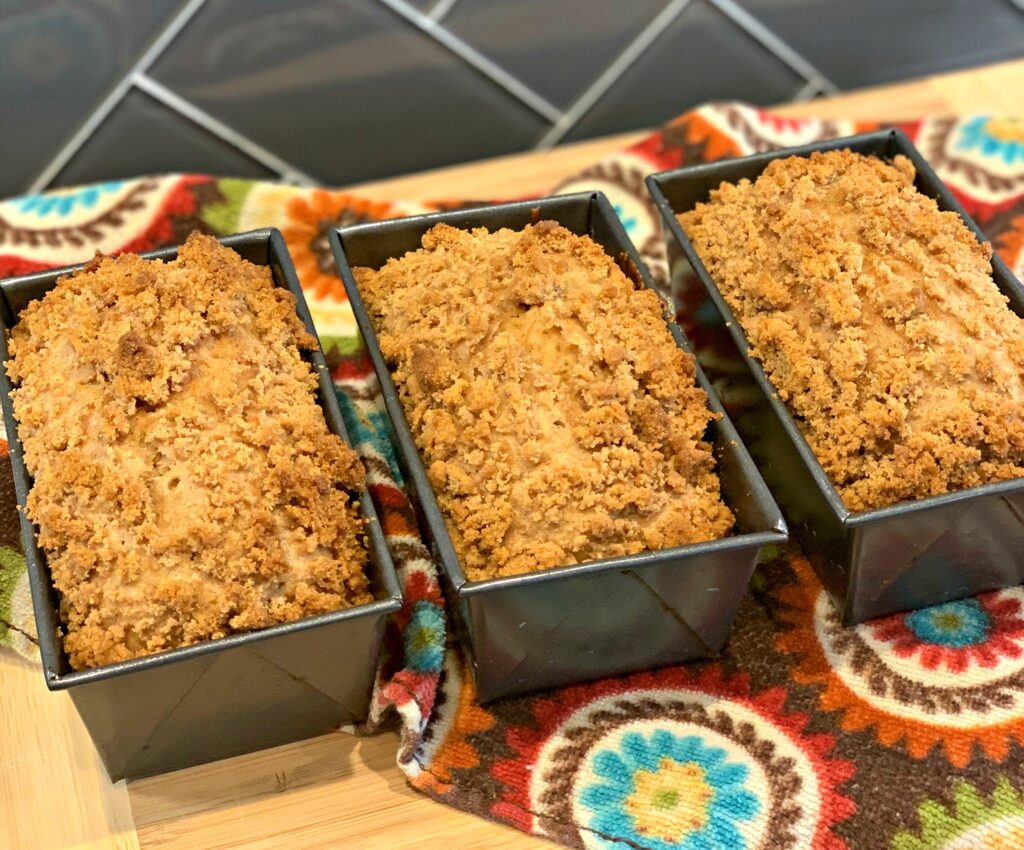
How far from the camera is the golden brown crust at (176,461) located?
2.71 ft

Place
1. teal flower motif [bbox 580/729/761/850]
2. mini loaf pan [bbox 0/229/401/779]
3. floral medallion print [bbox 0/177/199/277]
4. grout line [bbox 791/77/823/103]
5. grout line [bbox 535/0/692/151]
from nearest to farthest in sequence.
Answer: mini loaf pan [bbox 0/229/401/779]
teal flower motif [bbox 580/729/761/850]
floral medallion print [bbox 0/177/199/277]
grout line [bbox 535/0/692/151]
grout line [bbox 791/77/823/103]

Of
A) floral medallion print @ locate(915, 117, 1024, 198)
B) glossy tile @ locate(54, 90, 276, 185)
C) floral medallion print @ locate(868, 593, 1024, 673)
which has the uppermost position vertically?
glossy tile @ locate(54, 90, 276, 185)

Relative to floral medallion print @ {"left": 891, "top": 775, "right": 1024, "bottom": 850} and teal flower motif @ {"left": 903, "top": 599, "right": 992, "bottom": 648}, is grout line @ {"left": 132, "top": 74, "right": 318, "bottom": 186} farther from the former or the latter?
floral medallion print @ {"left": 891, "top": 775, "right": 1024, "bottom": 850}

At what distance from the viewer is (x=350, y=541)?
35.0 inches

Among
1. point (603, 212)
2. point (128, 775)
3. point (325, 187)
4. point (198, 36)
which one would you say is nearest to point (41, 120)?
point (198, 36)

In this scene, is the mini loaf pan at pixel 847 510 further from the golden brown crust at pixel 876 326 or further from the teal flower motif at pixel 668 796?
the teal flower motif at pixel 668 796

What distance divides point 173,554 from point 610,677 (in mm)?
354

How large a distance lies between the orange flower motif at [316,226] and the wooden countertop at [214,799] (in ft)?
1.63

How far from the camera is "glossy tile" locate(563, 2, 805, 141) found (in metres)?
1.53

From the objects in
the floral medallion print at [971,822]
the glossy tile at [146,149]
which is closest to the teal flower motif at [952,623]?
the floral medallion print at [971,822]

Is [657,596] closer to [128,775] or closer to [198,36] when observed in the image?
[128,775]

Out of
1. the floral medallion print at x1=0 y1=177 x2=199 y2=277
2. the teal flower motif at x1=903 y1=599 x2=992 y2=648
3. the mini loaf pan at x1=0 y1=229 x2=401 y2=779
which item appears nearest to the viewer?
the mini loaf pan at x1=0 y1=229 x2=401 y2=779

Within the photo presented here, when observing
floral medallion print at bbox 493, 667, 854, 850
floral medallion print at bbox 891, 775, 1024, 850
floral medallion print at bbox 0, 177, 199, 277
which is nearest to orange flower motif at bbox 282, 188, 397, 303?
floral medallion print at bbox 0, 177, 199, 277

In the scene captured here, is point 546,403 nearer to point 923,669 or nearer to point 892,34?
point 923,669
